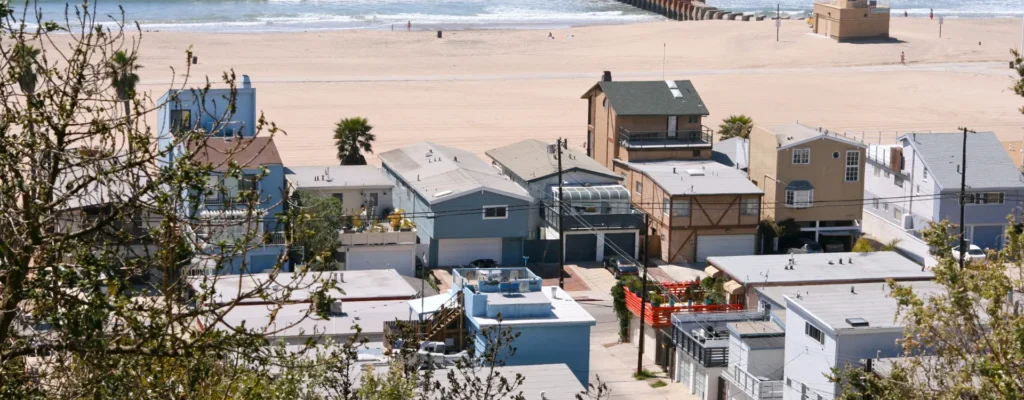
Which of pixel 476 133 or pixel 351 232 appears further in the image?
pixel 476 133

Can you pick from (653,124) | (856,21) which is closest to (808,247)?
(653,124)

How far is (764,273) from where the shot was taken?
3575 centimetres

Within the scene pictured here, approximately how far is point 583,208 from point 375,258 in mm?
7072

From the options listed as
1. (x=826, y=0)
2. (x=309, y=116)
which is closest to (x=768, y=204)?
(x=309, y=116)

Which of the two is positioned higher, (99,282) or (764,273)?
(99,282)

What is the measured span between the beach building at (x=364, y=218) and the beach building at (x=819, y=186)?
479 inches

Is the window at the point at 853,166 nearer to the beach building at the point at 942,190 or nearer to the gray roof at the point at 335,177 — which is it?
the beach building at the point at 942,190

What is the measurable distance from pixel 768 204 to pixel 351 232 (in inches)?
543

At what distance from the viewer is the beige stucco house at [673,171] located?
43.6m

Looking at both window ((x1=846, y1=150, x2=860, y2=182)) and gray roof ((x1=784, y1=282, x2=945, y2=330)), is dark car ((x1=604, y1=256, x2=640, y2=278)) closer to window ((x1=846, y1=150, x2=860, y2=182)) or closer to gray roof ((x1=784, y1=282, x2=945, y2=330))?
window ((x1=846, y1=150, x2=860, y2=182))

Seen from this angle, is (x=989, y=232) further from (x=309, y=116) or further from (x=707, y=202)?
(x=309, y=116)

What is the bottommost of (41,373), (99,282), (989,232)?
(989,232)

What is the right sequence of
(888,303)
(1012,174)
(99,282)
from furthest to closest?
(1012,174) < (888,303) < (99,282)

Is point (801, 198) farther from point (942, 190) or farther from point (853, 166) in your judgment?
point (942, 190)
